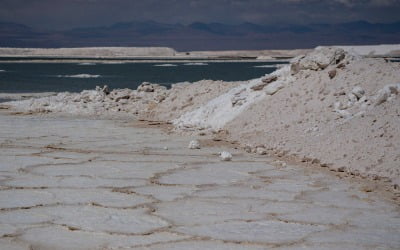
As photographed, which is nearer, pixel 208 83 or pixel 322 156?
pixel 322 156

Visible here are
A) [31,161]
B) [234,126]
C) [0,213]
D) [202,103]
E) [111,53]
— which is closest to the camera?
[0,213]

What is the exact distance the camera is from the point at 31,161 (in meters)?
8.05

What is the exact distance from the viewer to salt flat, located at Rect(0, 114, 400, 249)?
471 centimetres

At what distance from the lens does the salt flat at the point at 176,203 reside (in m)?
4.71

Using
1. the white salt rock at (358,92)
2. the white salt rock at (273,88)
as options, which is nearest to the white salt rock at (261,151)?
the white salt rock at (358,92)

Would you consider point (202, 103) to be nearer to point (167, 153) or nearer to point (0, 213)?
point (167, 153)

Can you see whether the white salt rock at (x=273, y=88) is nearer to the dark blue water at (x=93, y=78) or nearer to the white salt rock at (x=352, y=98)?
the white salt rock at (x=352, y=98)

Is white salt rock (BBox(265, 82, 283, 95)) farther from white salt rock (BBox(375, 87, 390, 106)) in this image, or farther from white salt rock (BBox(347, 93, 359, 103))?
white salt rock (BBox(375, 87, 390, 106))

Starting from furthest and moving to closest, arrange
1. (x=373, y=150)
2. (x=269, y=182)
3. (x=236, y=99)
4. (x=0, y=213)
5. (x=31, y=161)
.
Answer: (x=236, y=99) < (x=31, y=161) < (x=373, y=150) < (x=269, y=182) < (x=0, y=213)

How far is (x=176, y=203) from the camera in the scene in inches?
231

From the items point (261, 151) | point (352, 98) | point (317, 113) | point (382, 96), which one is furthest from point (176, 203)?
point (352, 98)

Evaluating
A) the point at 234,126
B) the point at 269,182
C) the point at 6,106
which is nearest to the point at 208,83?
the point at 234,126

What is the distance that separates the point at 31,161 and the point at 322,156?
3784 mm

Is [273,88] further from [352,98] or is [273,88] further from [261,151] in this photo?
[261,151]
